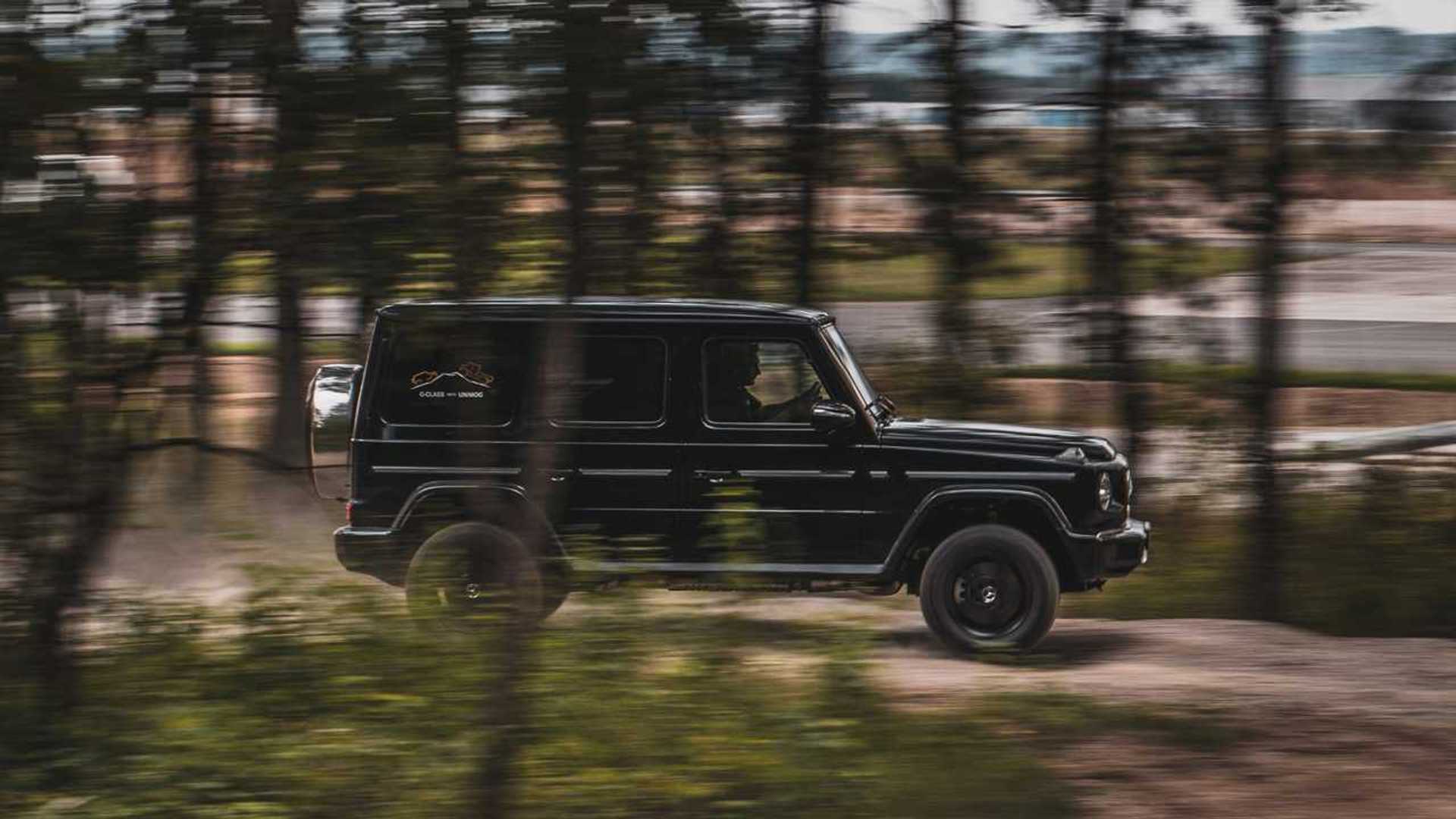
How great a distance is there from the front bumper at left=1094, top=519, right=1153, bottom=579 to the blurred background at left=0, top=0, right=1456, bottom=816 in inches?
16.5

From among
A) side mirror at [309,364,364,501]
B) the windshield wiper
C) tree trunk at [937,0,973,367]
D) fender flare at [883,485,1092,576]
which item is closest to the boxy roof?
the windshield wiper

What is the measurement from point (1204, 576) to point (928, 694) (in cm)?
444

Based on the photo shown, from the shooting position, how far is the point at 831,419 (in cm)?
835

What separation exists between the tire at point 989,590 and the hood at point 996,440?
1.41ft

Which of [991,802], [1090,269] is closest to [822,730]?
[991,802]

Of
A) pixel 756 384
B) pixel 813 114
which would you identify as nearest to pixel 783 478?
pixel 756 384

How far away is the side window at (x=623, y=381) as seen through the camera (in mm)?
8461

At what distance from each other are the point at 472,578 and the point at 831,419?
2242 mm

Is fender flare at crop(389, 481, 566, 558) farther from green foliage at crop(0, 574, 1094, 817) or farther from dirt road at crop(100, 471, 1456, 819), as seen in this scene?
green foliage at crop(0, 574, 1094, 817)

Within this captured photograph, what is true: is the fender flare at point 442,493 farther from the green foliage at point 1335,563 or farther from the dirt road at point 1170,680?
the green foliage at point 1335,563

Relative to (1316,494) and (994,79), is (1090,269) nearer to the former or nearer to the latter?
(994,79)

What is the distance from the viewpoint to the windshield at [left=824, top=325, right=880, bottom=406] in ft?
27.9

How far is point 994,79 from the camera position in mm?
8070

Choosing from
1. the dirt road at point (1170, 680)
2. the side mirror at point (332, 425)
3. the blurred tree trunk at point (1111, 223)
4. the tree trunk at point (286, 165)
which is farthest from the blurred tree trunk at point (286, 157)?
the blurred tree trunk at point (1111, 223)
